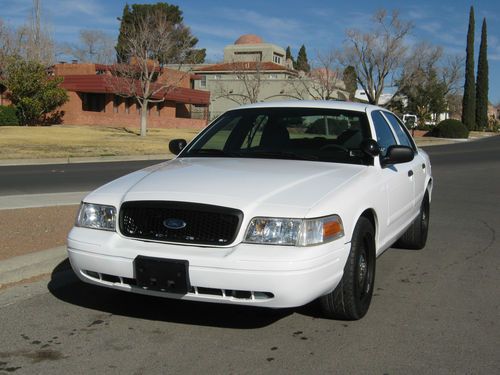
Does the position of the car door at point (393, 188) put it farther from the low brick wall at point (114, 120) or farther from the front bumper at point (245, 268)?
the low brick wall at point (114, 120)

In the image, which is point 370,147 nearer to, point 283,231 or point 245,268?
point 283,231

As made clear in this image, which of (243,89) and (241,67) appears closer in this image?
(241,67)

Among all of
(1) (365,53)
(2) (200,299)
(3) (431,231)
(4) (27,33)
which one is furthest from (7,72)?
(2) (200,299)

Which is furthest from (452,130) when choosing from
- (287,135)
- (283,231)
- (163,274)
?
(163,274)

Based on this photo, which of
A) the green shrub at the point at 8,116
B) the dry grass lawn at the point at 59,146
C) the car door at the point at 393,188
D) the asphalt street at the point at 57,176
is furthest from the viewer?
the green shrub at the point at 8,116

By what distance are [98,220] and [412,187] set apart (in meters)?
3.28

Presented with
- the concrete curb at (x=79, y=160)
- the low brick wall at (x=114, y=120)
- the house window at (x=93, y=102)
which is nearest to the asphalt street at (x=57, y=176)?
the concrete curb at (x=79, y=160)

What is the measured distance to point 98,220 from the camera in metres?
4.17

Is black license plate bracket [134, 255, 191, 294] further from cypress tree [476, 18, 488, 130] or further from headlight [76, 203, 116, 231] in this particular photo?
cypress tree [476, 18, 488, 130]

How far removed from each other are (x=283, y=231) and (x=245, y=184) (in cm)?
52

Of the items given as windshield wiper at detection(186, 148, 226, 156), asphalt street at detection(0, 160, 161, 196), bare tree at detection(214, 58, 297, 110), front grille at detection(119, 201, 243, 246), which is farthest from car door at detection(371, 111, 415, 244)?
bare tree at detection(214, 58, 297, 110)

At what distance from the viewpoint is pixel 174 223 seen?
388cm

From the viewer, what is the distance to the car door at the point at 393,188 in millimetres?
5051

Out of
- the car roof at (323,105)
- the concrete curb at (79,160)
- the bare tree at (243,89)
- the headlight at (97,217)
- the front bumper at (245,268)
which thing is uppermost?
the bare tree at (243,89)
